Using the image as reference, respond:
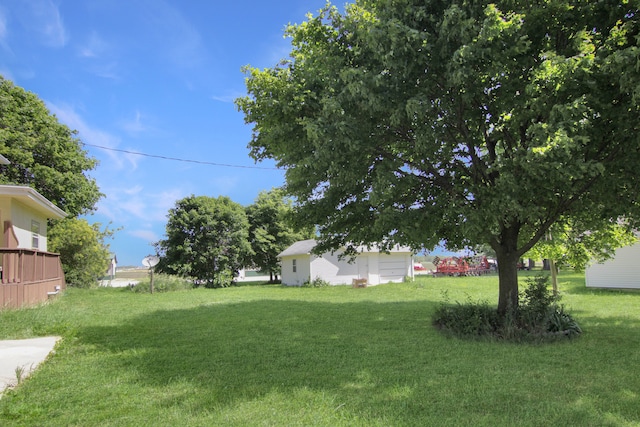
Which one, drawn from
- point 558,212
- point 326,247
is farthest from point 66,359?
point 558,212

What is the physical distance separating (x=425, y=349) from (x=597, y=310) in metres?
7.88

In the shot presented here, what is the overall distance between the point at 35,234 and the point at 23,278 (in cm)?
460

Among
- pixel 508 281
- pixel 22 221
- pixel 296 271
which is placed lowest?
pixel 296 271

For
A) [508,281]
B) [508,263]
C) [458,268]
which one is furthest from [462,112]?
[458,268]

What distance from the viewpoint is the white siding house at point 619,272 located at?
17438 millimetres

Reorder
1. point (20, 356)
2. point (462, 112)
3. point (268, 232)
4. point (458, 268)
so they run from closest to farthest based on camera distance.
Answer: point (20, 356), point (462, 112), point (268, 232), point (458, 268)

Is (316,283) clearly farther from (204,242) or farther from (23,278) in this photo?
(23,278)

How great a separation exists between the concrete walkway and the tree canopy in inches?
652

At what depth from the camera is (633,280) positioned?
57.1ft

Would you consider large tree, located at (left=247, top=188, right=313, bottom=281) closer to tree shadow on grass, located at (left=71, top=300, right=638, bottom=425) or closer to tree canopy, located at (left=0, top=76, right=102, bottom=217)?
tree canopy, located at (left=0, top=76, right=102, bottom=217)

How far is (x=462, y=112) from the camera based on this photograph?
6.89 m

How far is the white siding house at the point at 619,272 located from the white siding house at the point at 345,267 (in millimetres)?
9778

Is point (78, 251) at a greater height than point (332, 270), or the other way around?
point (78, 251)

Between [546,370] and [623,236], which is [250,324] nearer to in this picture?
[546,370]
